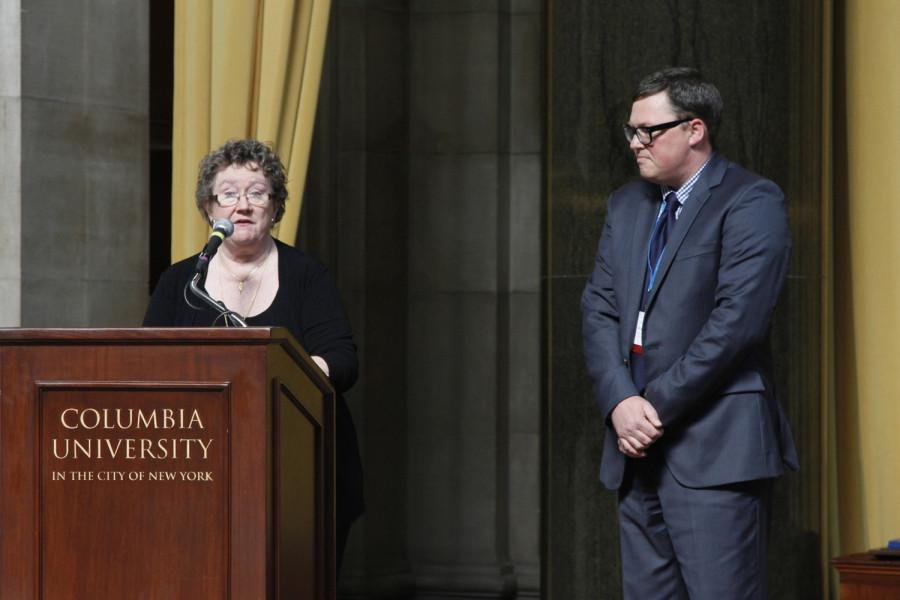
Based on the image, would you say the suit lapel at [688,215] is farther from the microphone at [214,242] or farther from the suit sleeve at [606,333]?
the microphone at [214,242]

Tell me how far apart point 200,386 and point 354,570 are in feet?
13.3

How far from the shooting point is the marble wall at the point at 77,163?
5.70m

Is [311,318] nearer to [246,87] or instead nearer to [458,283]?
[246,87]

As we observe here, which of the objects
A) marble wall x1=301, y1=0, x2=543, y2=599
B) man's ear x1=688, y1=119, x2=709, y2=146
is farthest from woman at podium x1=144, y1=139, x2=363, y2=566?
marble wall x1=301, y1=0, x2=543, y2=599

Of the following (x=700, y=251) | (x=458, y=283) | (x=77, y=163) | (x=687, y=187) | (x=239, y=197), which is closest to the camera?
(x=700, y=251)

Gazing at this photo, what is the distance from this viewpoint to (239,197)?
446cm

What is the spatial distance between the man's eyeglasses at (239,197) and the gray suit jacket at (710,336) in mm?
1045

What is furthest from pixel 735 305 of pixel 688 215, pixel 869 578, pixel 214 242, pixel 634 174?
pixel 634 174

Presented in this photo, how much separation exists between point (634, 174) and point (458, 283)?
A: 2.16 m

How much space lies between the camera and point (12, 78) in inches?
224

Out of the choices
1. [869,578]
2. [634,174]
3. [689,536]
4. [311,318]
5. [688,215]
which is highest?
[634,174]

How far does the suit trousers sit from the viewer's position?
4.14 meters

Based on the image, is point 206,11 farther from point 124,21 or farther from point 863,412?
point 863,412

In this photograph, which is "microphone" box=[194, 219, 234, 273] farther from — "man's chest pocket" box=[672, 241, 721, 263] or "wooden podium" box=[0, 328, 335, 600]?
"man's chest pocket" box=[672, 241, 721, 263]
